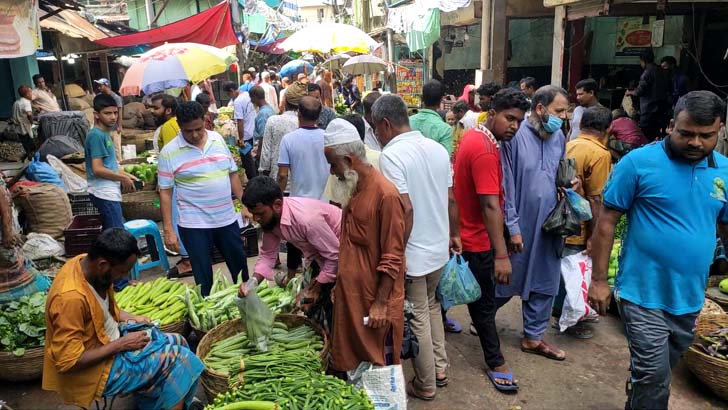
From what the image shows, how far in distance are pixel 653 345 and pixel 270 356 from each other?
217cm

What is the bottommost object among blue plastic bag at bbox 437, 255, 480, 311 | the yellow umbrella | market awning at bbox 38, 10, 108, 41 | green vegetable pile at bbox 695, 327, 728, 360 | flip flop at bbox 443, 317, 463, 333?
flip flop at bbox 443, 317, 463, 333

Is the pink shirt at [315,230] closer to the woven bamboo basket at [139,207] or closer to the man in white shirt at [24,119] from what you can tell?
the woven bamboo basket at [139,207]

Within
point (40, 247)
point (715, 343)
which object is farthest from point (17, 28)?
point (715, 343)

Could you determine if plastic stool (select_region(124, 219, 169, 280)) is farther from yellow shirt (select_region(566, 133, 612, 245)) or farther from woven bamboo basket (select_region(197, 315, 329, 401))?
yellow shirt (select_region(566, 133, 612, 245))

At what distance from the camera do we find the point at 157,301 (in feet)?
14.2

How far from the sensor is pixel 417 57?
59.0ft

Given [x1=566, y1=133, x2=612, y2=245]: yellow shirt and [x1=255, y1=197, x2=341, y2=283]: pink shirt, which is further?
[x1=566, y1=133, x2=612, y2=245]: yellow shirt

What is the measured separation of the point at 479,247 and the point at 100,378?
249 centimetres

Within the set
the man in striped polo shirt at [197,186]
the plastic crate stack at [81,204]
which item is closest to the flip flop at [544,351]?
the man in striped polo shirt at [197,186]

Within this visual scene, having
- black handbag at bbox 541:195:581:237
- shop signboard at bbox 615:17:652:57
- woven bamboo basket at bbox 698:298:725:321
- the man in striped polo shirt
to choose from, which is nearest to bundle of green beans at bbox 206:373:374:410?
the man in striped polo shirt

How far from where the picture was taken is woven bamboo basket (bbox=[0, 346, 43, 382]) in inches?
147

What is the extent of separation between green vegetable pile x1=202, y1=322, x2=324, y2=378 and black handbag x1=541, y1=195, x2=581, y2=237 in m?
1.86

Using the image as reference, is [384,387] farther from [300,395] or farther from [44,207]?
[44,207]

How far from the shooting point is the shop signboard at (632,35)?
996cm
